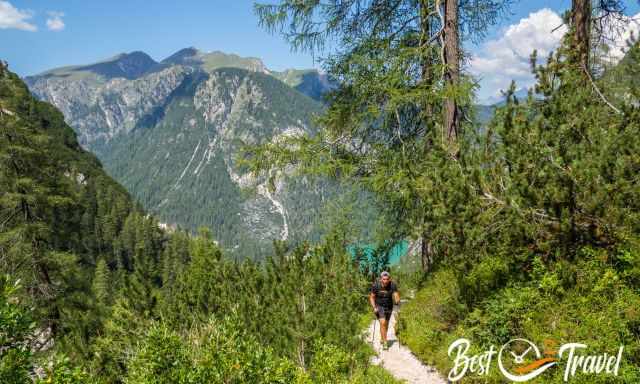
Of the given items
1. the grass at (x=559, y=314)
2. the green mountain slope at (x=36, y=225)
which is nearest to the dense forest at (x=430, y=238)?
the grass at (x=559, y=314)

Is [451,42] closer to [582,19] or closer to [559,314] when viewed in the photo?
[582,19]

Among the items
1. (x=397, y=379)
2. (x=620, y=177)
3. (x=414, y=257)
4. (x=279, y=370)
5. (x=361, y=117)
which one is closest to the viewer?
(x=279, y=370)

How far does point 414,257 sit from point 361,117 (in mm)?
4603

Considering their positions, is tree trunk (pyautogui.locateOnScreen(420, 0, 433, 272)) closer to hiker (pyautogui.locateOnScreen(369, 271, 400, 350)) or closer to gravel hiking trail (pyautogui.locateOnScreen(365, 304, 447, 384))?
hiker (pyautogui.locateOnScreen(369, 271, 400, 350))

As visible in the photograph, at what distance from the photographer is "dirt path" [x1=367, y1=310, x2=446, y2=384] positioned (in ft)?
23.1

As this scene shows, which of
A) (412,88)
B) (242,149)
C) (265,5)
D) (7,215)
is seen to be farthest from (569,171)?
(7,215)

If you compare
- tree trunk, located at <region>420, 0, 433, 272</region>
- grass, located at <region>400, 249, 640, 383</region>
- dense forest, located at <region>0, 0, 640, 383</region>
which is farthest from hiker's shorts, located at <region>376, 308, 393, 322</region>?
tree trunk, located at <region>420, 0, 433, 272</region>

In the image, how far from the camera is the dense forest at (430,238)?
4.88m

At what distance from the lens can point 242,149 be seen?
30.8 ft

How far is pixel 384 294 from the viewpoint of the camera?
A: 8867mm

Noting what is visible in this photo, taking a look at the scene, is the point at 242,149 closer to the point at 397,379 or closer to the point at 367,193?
the point at 367,193

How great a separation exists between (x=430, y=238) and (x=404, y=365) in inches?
102

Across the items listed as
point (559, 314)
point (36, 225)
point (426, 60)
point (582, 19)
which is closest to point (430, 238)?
point (559, 314)

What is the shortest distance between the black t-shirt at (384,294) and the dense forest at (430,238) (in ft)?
2.59
